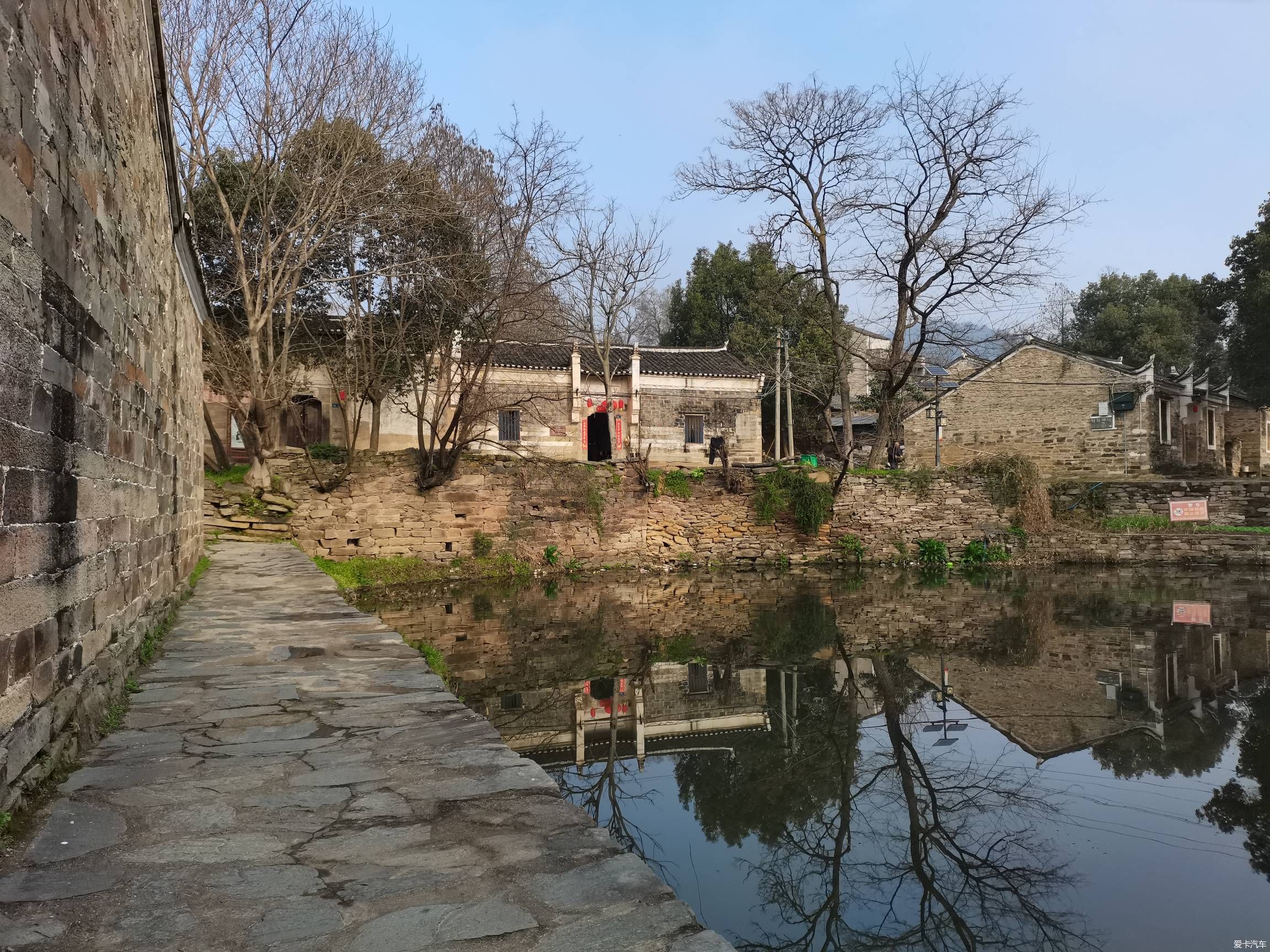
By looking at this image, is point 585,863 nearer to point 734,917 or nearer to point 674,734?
point 734,917

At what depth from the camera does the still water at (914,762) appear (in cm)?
344

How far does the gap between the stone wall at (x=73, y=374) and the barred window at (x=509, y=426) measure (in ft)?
60.1

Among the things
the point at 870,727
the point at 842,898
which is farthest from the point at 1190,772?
the point at 842,898

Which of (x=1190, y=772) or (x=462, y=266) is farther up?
(x=462, y=266)

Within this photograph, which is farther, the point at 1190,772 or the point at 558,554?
the point at 558,554

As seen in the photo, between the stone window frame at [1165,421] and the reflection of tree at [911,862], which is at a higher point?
the stone window frame at [1165,421]

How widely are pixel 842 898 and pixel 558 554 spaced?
1312 centimetres

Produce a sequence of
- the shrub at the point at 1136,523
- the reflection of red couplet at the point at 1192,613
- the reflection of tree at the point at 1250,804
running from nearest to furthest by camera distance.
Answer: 1. the reflection of tree at the point at 1250,804
2. the reflection of red couplet at the point at 1192,613
3. the shrub at the point at 1136,523

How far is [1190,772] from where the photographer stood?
16.2 ft

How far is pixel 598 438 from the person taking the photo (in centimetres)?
2520

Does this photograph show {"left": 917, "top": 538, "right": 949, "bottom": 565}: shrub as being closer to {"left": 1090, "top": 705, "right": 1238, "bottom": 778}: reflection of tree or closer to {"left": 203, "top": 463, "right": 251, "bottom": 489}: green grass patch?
{"left": 1090, "top": 705, "right": 1238, "bottom": 778}: reflection of tree

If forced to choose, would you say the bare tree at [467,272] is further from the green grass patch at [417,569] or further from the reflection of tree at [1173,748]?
the reflection of tree at [1173,748]

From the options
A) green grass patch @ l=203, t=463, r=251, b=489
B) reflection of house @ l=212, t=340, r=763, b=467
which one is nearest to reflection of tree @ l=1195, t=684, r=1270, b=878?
green grass patch @ l=203, t=463, r=251, b=489

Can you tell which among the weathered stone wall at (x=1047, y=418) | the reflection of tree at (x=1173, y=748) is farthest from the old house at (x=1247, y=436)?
the reflection of tree at (x=1173, y=748)
